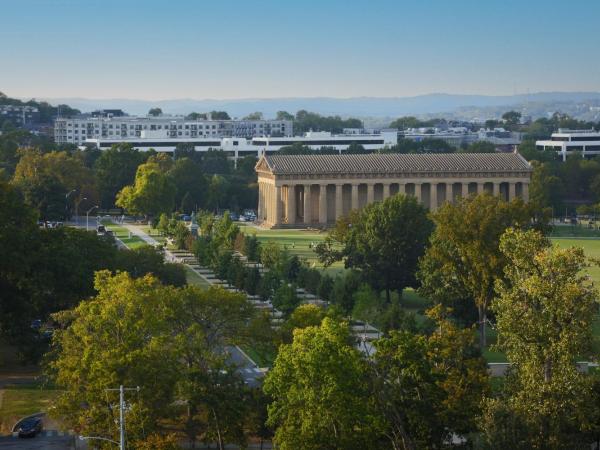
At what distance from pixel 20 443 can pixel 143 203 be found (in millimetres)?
104044

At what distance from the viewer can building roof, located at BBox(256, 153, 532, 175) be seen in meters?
167

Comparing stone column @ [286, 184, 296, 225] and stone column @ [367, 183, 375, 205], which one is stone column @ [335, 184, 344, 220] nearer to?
stone column @ [367, 183, 375, 205]

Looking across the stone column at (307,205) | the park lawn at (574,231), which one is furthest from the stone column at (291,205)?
the park lawn at (574,231)

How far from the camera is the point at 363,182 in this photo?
168 m

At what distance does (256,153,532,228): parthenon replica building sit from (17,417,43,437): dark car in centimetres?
10963

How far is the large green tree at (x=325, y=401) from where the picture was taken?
45344 mm

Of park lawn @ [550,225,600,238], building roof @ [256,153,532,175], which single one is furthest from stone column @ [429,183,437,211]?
park lawn @ [550,225,600,238]

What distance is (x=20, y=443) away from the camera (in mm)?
53656

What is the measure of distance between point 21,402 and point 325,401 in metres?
19.9

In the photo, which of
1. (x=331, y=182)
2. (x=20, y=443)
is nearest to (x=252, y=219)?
(x=331, y=182)

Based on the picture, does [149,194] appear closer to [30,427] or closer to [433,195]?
[433,195]

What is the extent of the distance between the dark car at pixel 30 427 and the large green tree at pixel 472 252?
87.7 feet

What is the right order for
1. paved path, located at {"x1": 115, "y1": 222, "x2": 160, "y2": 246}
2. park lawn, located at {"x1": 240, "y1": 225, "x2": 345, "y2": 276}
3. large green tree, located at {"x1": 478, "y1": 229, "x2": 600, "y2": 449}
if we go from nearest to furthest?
large green tree, located at {"x1": 478, "y1": 229, "x2": 600, "y2": 449}, park lawn, located at {"x1": 240, "y1": 225, "x2": 345, "y2": 276}, paved path, located at {"x1": 115, "y1": 222, "x2": 160, "y2": 246}

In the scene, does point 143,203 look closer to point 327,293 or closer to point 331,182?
point 331,182
